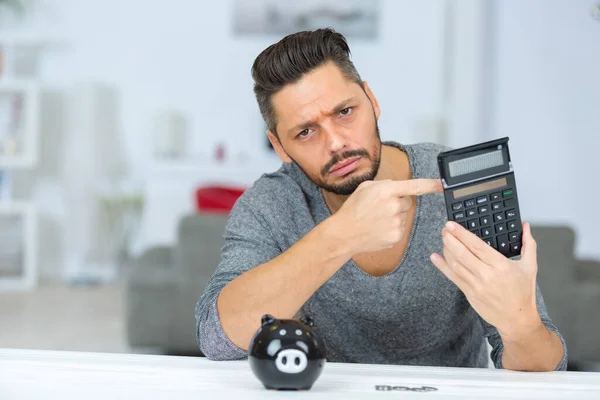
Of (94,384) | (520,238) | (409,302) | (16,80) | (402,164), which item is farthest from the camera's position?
(16,80)

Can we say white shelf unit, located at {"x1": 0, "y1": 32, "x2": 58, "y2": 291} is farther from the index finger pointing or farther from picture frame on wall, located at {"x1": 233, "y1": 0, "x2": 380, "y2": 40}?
the index finger pointing

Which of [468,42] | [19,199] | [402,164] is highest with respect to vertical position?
[468,42]

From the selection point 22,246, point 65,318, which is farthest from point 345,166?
point 22,246

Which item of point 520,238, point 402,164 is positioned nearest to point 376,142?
point 402,164

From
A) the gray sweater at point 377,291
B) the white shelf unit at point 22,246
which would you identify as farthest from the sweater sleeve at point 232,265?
the white shelf unit at point 22,246

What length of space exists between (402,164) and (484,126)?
394 centimetres

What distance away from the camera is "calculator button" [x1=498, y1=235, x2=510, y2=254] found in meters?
1.13

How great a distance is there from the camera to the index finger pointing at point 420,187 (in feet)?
3.76

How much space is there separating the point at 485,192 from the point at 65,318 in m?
3.44

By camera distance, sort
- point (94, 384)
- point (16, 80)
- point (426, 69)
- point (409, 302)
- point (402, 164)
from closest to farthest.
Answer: point (94, 384) → point (409, 302) → point (402, 164) → point (16, 80) → point (426, 69)

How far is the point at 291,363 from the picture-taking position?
0.91 meters

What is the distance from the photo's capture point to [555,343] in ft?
4.06

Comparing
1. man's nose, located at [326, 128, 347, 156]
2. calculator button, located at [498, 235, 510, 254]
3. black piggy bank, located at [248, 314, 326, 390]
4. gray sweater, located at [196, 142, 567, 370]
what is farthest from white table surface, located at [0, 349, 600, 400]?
man's nose, located at [326, 128, 347, 156]

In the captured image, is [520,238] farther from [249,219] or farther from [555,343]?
[249,219]
